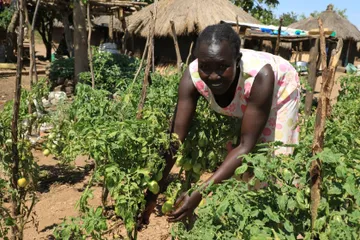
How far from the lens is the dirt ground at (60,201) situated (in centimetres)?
322

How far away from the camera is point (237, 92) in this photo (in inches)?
79.7

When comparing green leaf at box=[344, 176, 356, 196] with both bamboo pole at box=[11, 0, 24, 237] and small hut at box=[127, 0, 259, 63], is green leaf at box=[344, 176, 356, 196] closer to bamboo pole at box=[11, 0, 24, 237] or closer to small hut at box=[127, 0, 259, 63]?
bamboo pole at box=[11, 0, 24, 237]

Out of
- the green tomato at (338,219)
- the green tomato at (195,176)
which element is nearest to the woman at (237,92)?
the green tomato at (195,176)

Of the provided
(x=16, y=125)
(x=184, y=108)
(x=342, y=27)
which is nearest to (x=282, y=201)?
(x=184, y=108)

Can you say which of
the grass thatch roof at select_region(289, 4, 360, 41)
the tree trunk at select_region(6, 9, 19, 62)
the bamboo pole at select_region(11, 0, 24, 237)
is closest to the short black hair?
the bamboo pole at select_region(11, 0, 24, 237)

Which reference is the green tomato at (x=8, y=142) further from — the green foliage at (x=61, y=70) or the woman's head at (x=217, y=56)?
the green foliage at (x=61, y=70)

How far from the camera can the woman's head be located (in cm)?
172

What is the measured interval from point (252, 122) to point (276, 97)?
265 mm

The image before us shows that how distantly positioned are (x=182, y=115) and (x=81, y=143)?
572 mm

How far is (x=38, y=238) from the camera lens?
10.3 ft

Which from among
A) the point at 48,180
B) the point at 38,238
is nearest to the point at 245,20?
the point at 48,180

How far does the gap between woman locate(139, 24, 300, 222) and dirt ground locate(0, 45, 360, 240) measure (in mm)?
970

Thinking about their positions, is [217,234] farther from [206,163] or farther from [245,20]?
[245,20]

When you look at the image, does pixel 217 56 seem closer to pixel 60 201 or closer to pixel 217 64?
pixel 217 64
